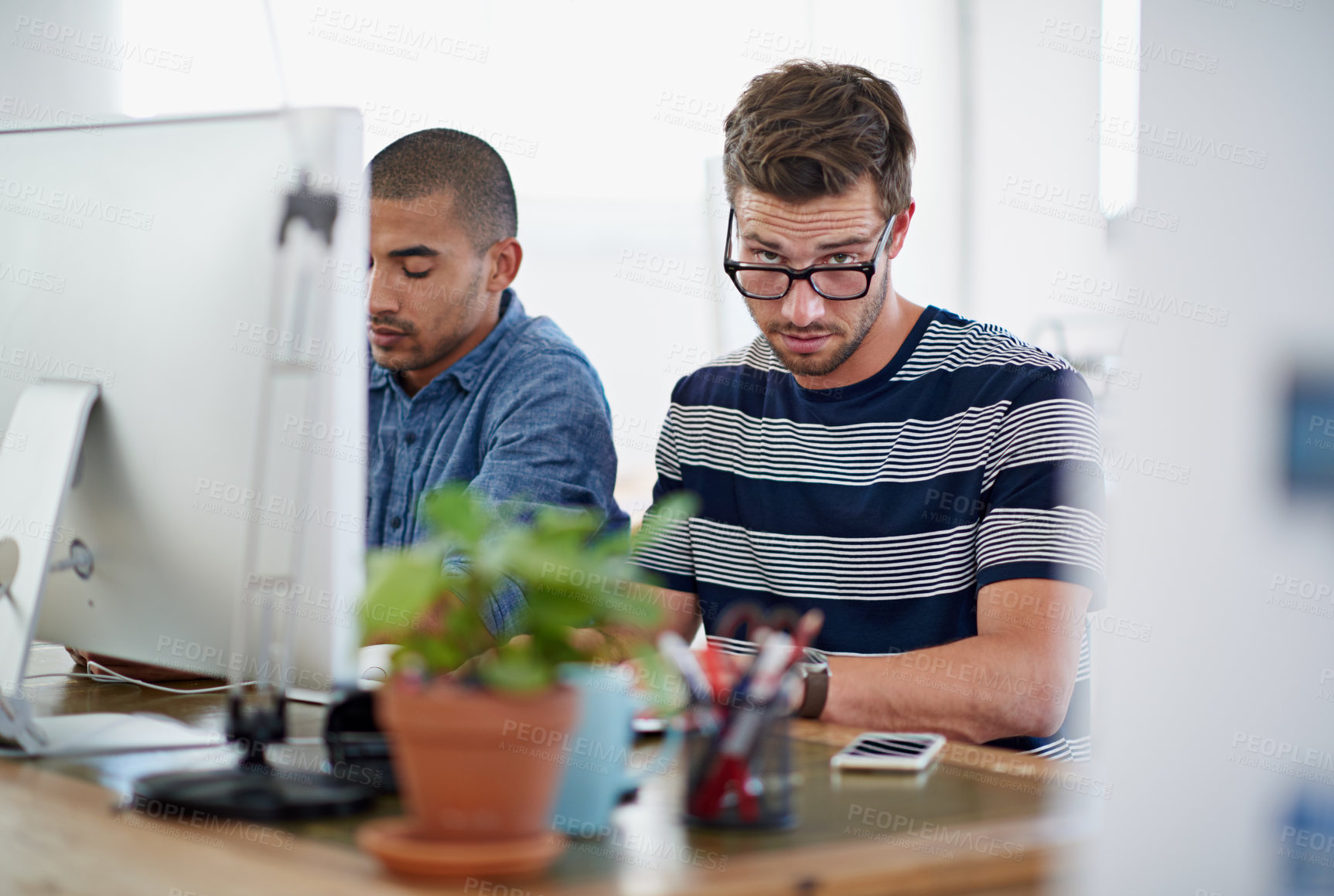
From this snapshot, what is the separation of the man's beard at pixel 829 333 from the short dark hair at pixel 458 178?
1.74 feet

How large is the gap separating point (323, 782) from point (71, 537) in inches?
14.2

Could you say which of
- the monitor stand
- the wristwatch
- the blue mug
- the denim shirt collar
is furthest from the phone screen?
the denim shirt collar

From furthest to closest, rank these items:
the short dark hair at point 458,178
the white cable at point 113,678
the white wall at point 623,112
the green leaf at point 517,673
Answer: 1. the white wall at point 623,112
2. the short dark hair at point 458,178
3. the white cable at point 113,678
4. the green leaf at point 517,673

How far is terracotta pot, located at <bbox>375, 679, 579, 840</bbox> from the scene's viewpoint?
624mm

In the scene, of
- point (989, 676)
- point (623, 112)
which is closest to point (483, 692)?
point (989, 676)

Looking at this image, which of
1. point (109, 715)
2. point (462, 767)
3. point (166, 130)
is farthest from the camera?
Result: point (109, 715)

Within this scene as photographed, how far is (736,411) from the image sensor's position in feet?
5.74

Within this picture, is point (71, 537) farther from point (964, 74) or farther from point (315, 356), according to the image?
point (964, 74)

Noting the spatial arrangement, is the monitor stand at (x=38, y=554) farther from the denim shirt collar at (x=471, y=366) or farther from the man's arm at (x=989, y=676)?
the denim shirt collar at (x=471, y=366)

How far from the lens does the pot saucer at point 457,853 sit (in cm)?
63

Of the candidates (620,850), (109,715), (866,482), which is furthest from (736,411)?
(620,850)

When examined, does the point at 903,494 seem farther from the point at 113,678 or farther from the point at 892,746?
the point at 113,678

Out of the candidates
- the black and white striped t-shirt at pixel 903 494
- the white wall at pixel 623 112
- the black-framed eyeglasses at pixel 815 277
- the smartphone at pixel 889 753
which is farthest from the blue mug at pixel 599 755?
the white wall at pixel 623 112

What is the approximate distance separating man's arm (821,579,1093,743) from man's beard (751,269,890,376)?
1.24 ft
